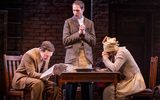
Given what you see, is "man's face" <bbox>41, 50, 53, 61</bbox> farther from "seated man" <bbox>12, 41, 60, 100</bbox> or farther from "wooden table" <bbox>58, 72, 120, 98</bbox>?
"wooden table" <bbox>58, 72, 120, 98</bbox>

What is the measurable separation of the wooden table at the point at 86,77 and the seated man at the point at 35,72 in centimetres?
47

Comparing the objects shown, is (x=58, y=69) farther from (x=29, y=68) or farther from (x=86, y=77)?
(x=29, y=68)

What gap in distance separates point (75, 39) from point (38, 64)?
665 mm

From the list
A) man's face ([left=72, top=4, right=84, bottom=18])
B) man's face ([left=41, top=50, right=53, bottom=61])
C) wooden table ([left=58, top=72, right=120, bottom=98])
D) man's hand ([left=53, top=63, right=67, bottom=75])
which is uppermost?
man's face ([left=72, top=4, right=84, bottom=18])

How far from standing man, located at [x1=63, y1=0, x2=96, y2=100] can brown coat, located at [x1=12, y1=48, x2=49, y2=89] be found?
51 cm

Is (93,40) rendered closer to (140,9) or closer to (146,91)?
(146,91)

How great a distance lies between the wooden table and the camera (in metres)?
5.91

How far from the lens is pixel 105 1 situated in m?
8.44

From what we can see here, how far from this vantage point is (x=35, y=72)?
6391mm

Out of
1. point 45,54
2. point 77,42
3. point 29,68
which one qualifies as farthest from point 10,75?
point 77,42

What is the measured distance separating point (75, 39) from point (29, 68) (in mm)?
813

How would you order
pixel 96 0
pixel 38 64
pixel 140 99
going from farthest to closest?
pixel 96 0, pixel 140 99, pixel 38 64

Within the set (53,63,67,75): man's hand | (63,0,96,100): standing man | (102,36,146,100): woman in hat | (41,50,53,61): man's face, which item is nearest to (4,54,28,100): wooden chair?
(41,50,53,61): man's face

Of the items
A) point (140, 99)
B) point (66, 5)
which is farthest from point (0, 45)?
point (140, 99)
